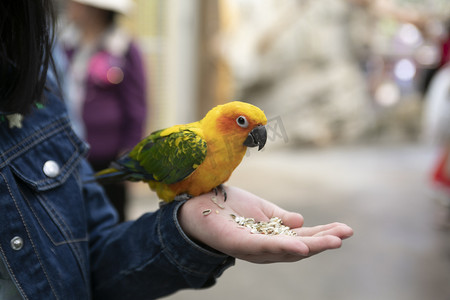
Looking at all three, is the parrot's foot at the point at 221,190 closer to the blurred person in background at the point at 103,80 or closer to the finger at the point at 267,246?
the finger at the point at 267,246

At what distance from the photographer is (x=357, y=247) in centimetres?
Result: 222

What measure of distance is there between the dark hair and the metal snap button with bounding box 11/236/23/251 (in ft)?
0.53

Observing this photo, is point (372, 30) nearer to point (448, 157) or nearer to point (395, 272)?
point (448, 157)

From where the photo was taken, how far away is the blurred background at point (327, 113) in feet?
6.20

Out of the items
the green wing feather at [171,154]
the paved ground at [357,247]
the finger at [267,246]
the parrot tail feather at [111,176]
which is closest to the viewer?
the finger at [267,246]

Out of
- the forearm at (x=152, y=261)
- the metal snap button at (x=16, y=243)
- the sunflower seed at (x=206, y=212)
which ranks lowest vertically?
the forearm at (x=152, y=261)

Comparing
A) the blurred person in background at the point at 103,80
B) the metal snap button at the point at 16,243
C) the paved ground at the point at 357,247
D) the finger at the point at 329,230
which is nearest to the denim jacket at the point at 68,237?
the metal snap button at the point at 16,243

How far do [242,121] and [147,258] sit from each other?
25cm

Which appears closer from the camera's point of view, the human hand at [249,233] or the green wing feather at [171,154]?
the human hand at [249,233]

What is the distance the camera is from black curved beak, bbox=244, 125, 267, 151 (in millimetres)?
490

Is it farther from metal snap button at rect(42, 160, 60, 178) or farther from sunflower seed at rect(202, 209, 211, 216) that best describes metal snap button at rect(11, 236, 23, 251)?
sunflower seed at rect(202, 209, 211, 216)

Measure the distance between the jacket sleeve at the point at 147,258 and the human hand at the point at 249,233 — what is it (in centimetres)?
3

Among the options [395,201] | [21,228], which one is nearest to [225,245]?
[21,228]

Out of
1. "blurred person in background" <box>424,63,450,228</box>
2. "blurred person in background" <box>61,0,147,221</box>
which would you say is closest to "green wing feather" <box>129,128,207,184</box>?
"blurred person in background" <box>61,0,147,221</box>
